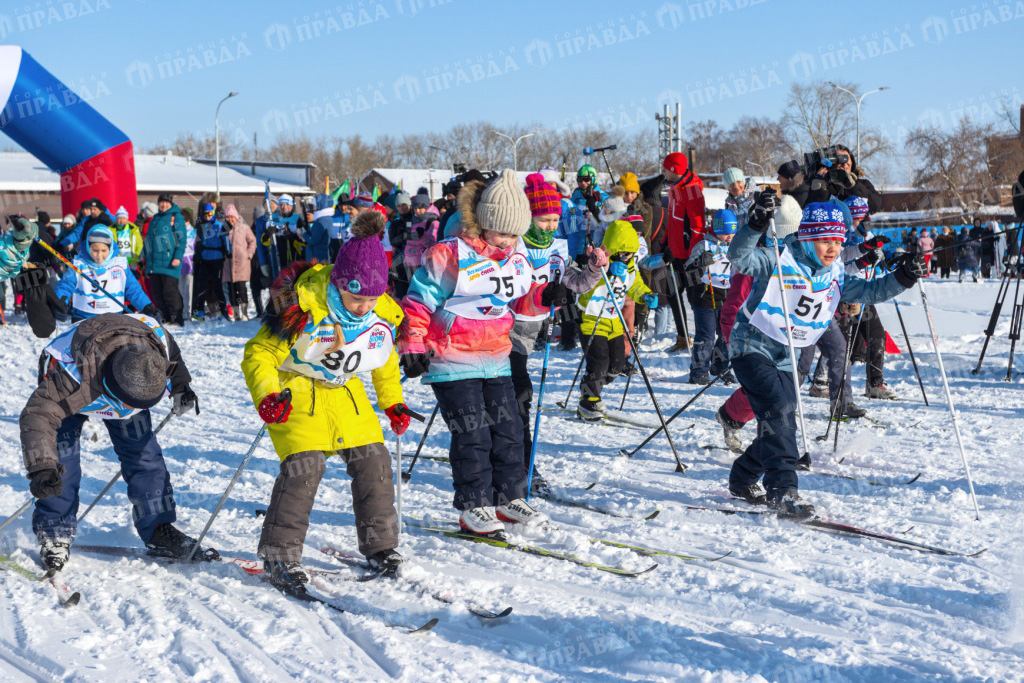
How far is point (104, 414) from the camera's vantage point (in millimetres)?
3996

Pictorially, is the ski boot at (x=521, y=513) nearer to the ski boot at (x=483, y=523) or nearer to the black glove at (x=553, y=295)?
the ski boot at (x=483, y=523)

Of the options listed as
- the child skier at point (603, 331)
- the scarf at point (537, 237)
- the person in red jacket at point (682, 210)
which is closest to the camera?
the scarf at point (537, 237)

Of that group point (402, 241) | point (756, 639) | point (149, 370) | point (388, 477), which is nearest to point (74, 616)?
point (149, 370)

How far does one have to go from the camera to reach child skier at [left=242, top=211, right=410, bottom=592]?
3.66 meters

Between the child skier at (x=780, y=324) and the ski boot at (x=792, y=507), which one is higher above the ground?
the child skier at (x=780, y=324)

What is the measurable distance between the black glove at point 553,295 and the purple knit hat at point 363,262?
4.09 ft

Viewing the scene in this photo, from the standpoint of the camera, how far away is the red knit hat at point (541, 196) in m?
5.02

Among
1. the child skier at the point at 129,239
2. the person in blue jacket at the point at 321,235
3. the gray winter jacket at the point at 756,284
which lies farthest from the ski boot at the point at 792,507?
the person in blue jacket at the point at 321,235

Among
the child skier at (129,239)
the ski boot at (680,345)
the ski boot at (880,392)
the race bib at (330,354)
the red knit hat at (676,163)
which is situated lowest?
the ski boot at (880,392)

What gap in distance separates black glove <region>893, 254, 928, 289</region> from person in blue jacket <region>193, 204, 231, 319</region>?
38.0ft

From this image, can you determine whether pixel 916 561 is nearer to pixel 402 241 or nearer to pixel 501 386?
pixel 501 386

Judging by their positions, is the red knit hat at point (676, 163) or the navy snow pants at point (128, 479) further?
the red knit hat at point (676, 163)

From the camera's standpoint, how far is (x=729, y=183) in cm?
945

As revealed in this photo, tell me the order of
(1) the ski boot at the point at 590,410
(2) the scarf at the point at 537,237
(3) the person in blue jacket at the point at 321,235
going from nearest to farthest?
1. (2) the scarf at the point at 537,237
2. (1) the ski boot at the point at 590,410
3. (3) the person in blue jacket at the point at 321,235
